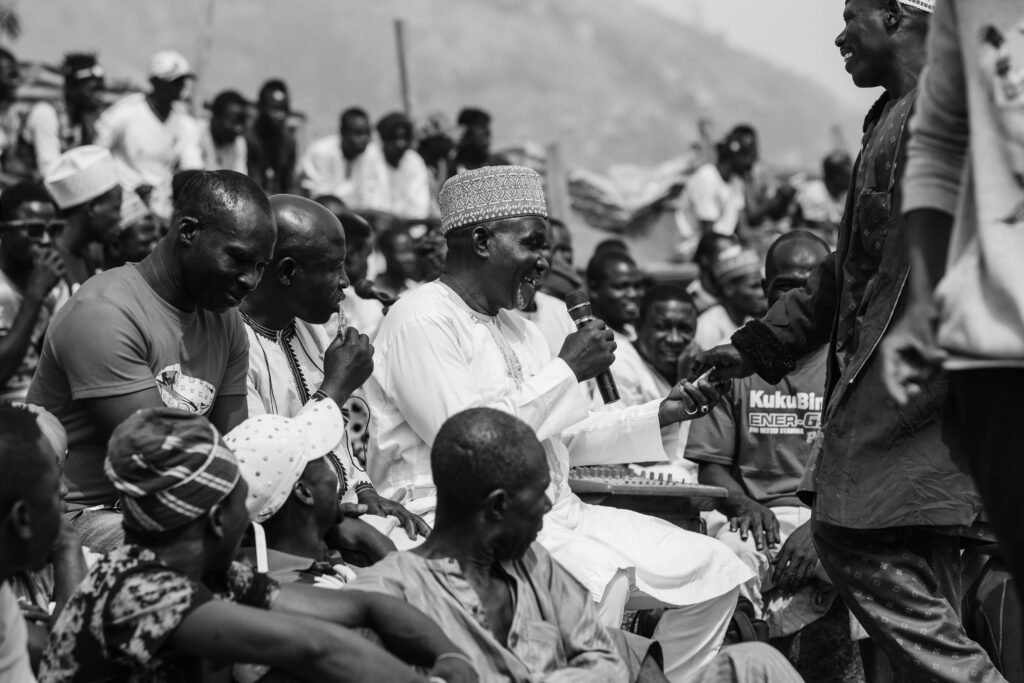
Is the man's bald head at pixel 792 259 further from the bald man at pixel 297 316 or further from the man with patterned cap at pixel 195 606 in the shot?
the man with patterned cap at pixel 195 606

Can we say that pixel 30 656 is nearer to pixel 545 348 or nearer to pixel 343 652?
pixel 343 652

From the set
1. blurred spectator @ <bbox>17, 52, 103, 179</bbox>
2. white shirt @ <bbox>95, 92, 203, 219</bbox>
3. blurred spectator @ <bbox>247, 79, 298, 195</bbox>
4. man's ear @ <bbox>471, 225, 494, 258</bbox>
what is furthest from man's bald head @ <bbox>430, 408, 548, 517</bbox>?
blurred spectator @ <bbox>247, 79, 298, 195</bbox>

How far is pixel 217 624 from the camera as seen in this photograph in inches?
130

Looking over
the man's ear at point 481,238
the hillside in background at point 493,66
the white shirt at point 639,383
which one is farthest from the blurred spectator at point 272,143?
the hillside in background at point 493,66

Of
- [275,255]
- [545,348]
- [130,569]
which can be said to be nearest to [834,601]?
[545,348]

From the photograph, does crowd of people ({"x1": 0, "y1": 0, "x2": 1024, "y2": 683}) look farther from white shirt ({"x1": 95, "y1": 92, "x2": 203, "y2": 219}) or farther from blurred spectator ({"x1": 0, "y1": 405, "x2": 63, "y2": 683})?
white shirt ({"x1": 95, "y1": 92, "x2": 203, "y2": 219})

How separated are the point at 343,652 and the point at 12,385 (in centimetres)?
453

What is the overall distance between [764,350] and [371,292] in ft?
9.21

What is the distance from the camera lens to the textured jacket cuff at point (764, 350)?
5012 mm

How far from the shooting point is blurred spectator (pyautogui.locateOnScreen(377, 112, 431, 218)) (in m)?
14.0

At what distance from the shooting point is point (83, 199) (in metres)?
8.02

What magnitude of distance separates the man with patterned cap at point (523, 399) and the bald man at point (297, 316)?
23cm

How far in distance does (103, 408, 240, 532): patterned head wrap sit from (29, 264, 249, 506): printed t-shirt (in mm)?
976

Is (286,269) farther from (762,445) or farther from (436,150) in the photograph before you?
(436,150)
